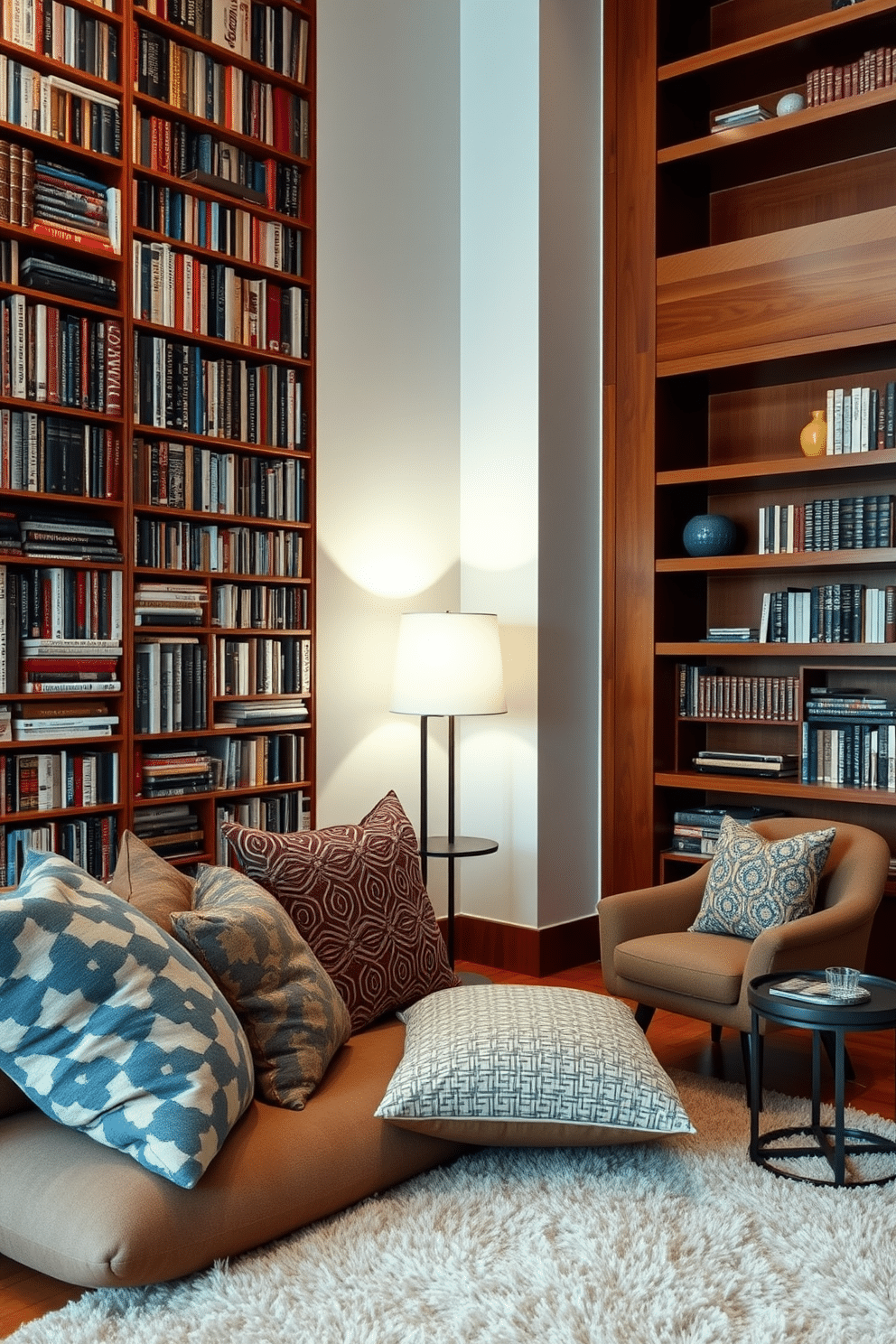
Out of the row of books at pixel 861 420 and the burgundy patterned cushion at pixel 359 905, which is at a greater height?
the row of books at pixel 861 420

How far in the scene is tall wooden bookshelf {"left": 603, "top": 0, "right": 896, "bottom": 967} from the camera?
4.21 meters

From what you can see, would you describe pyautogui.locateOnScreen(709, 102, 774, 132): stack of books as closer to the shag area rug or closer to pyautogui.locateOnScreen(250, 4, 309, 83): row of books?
pyautogui.locateOnScreen(250, 4, 309, 83): row of books

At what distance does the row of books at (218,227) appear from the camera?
11.9 feet

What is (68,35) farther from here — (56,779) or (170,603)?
(56,779)

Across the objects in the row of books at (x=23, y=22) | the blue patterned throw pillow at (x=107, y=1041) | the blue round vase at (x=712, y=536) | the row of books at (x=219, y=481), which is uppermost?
the row of books at (x=23, y=22)

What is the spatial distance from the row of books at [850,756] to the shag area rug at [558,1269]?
1741mm

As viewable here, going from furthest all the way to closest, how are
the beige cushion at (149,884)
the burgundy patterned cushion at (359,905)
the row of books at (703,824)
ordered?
the row of books at (703,824)
the burgundy patterned cushion at (359,905)
the beige cushion at (149,884)

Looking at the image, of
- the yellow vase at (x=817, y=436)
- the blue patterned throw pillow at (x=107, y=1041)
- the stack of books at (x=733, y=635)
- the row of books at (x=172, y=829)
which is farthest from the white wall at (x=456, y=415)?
the blue patterned throw pillow at (x=107, y=1041)

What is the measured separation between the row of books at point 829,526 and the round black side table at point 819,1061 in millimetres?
1764

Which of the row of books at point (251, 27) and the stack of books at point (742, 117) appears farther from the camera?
the stack of books at point (742, 117)

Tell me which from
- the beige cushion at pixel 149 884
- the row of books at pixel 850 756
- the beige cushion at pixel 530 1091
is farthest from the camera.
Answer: the row of books at pixel 850 756

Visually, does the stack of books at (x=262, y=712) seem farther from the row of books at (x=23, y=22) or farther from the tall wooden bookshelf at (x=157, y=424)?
the row of books at (x=23, y=22)

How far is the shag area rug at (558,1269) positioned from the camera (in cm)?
198

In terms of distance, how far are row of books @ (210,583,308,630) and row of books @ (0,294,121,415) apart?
66cm
